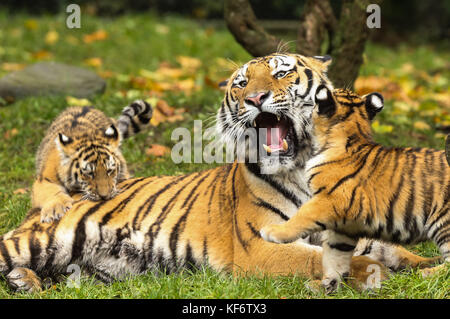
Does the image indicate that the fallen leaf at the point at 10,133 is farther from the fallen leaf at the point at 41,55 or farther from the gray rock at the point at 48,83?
the fallen leaf at the point at 41,55

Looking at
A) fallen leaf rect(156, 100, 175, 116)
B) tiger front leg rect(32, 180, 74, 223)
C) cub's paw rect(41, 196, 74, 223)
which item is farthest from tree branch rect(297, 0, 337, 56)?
cub's paw rect(41, 196, 74, 223)

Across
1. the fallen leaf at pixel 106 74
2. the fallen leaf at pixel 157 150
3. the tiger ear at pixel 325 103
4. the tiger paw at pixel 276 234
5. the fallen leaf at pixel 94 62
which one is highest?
the fallen leaf at pixel 94 62

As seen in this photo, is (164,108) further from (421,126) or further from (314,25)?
(421,126)

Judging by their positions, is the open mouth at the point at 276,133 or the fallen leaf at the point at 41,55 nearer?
the open mouth at the point at 276,133

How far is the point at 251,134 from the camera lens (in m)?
4.01

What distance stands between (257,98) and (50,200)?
5.57 feet

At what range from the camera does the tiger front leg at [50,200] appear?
437 cm

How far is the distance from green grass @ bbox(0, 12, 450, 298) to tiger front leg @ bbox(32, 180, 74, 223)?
366 millimetres

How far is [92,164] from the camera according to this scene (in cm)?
475

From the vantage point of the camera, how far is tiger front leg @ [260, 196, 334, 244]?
3.26 m

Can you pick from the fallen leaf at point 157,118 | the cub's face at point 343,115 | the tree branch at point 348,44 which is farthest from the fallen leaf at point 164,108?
the cub's face at point 343,115

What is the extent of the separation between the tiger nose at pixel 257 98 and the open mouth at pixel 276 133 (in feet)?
0.42

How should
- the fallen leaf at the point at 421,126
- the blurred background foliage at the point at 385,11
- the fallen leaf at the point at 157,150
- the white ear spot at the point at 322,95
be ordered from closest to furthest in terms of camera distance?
the white ear spot at the point at 322,95, the fallen leaf at the point at 157,150, the fallen leaf at the point at 421,126, the blurred background foliage at the point at 385,11
